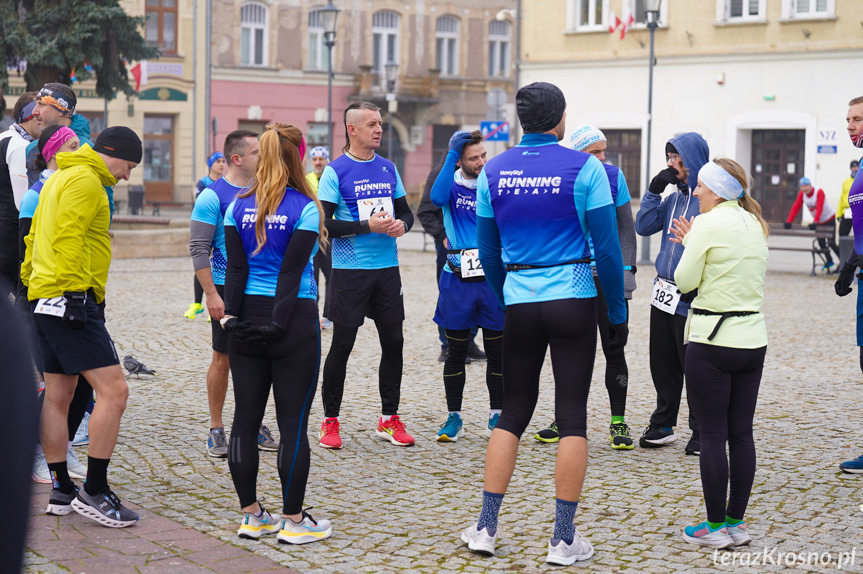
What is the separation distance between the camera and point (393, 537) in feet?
15.8

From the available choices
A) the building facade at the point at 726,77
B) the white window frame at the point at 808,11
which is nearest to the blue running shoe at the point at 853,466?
the building facade at the point at 726,77

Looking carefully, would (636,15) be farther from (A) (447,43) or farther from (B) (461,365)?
(B) (461,365)

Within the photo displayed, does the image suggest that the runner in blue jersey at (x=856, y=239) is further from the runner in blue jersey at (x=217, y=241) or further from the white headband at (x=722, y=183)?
the runner in blue jersey at (x=217, y=241)

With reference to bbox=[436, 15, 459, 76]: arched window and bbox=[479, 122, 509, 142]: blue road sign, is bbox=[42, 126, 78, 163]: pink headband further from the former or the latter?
bbox=[436, 15, 459, 76]: arched window

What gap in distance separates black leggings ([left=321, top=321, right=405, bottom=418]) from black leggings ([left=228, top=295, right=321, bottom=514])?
1.72m

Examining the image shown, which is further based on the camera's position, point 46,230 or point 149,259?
point 149,259

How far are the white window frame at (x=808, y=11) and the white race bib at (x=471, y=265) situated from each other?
2590cm

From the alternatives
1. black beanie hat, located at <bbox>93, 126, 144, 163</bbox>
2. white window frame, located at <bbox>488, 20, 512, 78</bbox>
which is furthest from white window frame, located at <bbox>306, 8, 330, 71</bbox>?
black beanie hat, located at <bbox>93, 126, 144, 163</bbox>

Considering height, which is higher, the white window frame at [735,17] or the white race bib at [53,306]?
the white window frame at [735,17]

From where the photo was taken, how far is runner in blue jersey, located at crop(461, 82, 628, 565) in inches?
175

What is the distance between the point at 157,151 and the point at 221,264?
123 feet

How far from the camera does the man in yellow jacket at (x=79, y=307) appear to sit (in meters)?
4.84

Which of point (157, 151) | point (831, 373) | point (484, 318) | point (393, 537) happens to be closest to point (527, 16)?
point (157, 151)

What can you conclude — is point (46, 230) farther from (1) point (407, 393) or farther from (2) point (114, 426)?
(1) point (407, 393)
